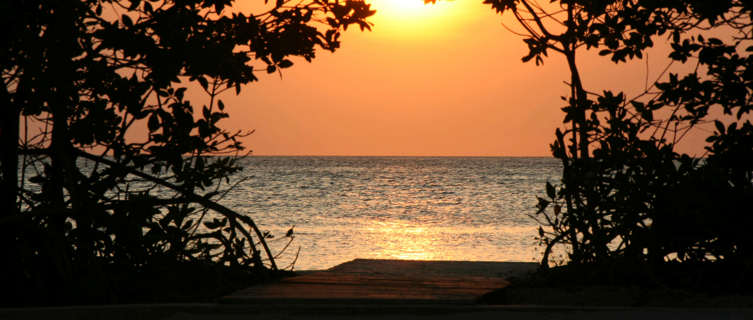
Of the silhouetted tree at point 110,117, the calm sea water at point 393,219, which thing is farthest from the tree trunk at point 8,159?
the calm sea water at point 393,219

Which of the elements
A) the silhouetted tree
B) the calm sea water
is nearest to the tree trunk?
the silhouetted tree

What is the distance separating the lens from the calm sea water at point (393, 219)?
17578mm

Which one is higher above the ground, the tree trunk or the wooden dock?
the tree trunk

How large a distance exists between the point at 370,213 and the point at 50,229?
25.3 meters

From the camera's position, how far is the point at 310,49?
27.2ft

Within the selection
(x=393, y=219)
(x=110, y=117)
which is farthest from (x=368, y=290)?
(x=393, y=219)

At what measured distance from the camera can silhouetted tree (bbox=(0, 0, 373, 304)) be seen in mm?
6969

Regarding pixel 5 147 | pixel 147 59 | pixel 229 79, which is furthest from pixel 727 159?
pixel 5 147

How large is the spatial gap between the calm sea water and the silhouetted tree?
980 millimetres

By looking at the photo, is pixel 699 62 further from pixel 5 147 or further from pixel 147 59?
pixel 5 147

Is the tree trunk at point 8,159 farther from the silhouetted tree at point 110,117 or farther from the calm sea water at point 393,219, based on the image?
the calm sea water at point 393,219

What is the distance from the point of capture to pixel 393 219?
97.9 ft

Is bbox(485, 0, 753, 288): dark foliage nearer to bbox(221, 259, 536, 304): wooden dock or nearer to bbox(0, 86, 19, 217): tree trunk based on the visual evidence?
bbox(221, 259, 536, 304): wooden dock

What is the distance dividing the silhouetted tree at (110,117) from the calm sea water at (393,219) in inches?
38.6
